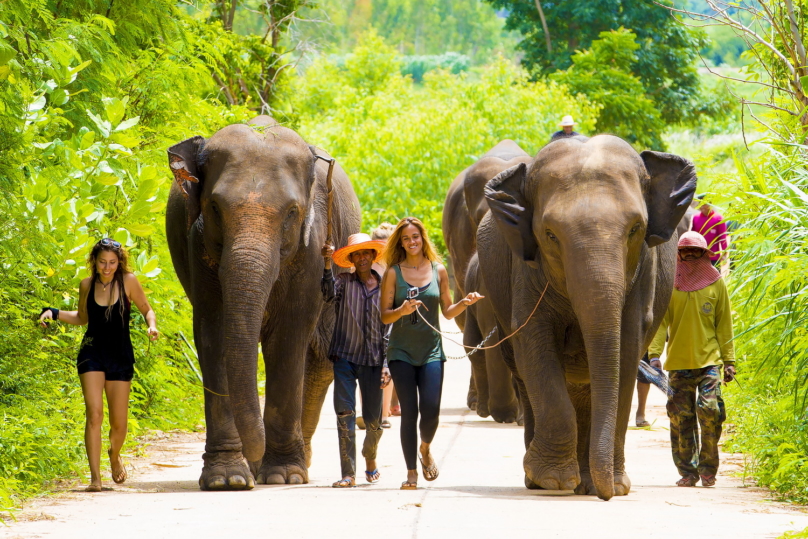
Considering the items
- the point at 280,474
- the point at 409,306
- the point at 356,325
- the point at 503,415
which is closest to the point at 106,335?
the point at 280,474

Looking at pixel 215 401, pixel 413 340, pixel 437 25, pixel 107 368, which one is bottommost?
pixel 215 401

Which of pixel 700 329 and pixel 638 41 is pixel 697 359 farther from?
pixel 638 41

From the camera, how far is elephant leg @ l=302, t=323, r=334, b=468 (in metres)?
10.9

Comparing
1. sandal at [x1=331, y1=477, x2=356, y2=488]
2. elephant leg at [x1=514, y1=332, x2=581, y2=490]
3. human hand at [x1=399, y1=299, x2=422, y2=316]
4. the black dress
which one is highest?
human hand at [x1=399, y1=299, x2=422, y2=316]

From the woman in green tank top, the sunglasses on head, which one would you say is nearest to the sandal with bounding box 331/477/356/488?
the woman in green tank top

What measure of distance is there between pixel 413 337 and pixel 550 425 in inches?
45.0

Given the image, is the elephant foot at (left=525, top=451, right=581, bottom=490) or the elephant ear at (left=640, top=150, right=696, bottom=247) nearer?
the elephant foot at (left=525, top=451, right=581, bottom=490)

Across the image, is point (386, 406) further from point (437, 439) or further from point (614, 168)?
point (614, 168)

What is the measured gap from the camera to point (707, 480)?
9.71m

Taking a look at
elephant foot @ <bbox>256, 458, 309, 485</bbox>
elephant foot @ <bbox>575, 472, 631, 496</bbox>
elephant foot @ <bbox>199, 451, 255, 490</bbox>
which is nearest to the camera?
elephant foot @ <bbox>575, 472, 631, 496</bbox>

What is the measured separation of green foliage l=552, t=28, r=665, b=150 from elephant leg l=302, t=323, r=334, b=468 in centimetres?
3968

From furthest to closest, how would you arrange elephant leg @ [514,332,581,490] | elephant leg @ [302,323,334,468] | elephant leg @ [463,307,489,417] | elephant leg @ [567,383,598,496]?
elephant leg @ [463,307,489,417] < elephant leg @ [302,323,334,468] < elephant leg @ [567,383,598,496] < elephant leg @ [514,332,581,490]

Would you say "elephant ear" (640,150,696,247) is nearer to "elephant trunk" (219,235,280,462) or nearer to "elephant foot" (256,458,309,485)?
"elephant trunk" (219,235,280,462)

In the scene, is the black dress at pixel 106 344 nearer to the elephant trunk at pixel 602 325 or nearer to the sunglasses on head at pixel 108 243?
the sunglasses on head at pixel 108 243
